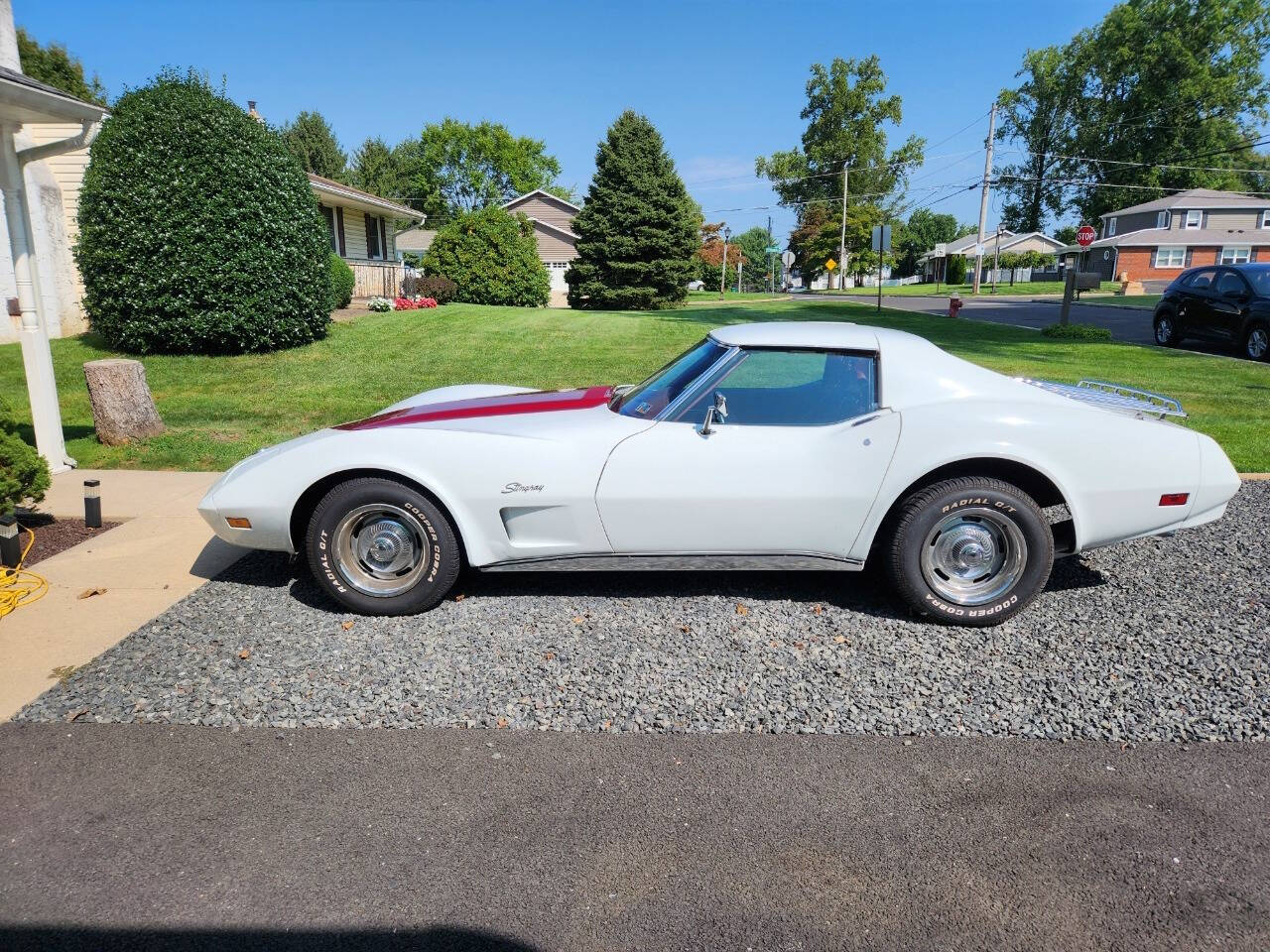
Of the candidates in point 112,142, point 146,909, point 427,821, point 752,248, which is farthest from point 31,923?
point 752,248

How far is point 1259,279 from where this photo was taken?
15016 millimetres

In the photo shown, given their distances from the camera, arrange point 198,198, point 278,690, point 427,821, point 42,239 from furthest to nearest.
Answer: point 42,239 < point 198,198 < point 278,690 < point 427,821

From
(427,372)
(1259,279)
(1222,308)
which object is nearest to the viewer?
(427,372)

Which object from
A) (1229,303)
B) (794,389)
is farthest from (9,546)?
(1229,303)

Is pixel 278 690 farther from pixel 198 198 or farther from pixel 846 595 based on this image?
pixel 198 198

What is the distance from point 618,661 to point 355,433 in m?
1.72

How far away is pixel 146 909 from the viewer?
2.34 meters

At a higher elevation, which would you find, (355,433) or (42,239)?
(42,239)

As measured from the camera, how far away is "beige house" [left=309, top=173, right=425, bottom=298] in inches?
952

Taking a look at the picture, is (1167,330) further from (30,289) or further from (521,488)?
(30,289)

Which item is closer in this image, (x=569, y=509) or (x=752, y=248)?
(x=569, y=509)

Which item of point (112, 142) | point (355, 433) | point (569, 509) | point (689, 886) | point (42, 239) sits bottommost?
point (689, 886)

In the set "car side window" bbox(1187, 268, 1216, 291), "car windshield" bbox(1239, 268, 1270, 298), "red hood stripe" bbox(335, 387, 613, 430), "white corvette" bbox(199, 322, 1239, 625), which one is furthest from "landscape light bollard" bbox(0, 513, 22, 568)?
"car side window" bbox(1187, 268, 1216, 291)

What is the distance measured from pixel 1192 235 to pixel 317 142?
189ft
